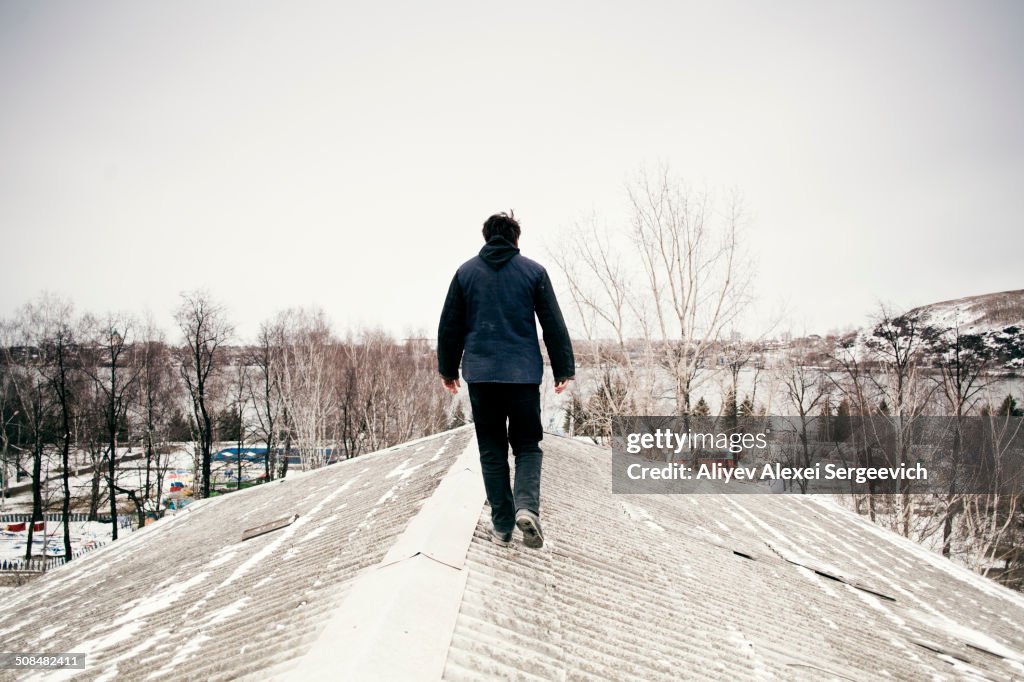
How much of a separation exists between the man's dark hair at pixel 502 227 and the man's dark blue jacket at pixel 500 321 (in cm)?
5

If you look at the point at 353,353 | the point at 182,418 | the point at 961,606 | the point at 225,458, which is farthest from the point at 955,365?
the point at 225,458

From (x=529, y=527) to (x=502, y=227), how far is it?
5.58ft

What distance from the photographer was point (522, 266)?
2.72 m

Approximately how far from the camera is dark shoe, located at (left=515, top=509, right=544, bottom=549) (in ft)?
9.37

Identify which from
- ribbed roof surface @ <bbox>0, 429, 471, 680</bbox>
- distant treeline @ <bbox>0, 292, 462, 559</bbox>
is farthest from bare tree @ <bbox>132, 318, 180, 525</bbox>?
ribbed roof surface @ <bbox>0, 429, 471, 680</bbox>

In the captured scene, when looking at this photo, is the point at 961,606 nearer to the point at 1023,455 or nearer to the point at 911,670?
the point at 911,670

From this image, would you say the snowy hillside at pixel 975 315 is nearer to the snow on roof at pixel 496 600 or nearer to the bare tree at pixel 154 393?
the snow on roof at pixel 496 600

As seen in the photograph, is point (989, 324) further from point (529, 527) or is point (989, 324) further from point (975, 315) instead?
point (529, 527)

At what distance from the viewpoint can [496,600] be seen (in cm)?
245

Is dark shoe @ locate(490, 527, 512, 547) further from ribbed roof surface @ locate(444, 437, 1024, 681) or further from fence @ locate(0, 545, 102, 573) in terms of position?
fence @ locate(0, 545, 102, 573)

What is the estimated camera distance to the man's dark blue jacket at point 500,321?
2656 millimetres

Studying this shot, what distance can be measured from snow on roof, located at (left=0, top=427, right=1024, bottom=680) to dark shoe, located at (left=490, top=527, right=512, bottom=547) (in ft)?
0.29

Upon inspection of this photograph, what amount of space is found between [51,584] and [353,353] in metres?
24.7

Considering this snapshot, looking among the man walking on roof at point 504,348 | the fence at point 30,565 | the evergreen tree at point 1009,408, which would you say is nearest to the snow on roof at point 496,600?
the man walking on roof at point 504,348
